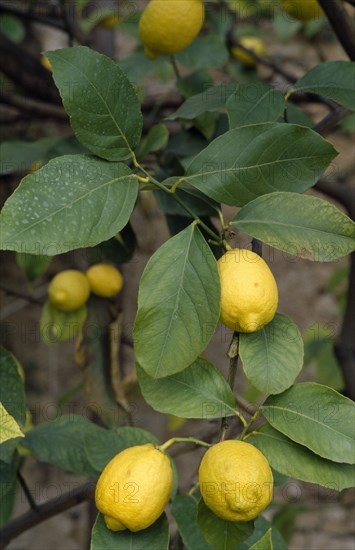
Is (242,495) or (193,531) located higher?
(242,495)

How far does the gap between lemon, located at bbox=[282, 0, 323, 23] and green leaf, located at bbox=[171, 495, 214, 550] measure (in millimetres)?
730

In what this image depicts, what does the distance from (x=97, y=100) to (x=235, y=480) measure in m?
0.38

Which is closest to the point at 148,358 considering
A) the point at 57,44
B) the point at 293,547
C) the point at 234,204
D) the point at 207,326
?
the point at 207,326

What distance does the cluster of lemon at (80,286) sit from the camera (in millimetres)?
1130

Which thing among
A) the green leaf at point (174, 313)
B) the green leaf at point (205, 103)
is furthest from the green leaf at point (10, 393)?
the green leaf at point (205, 103)

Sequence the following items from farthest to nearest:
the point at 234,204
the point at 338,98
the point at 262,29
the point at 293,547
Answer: the point at 262,29 < the point at 293,547 < the point at 338,98 < the point at 234,204

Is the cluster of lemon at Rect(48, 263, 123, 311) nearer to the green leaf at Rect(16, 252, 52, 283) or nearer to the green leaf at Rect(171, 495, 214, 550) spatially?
the green leaf at Rect(16, 252, 52, 283)

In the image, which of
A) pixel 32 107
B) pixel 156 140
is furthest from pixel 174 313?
pixel 32 107

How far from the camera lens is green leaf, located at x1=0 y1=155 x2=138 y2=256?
65cm

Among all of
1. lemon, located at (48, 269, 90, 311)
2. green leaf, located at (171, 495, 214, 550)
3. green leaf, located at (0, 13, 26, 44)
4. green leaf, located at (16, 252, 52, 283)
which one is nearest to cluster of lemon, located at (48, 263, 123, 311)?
lemon, located at (48, 269, 90, 311)

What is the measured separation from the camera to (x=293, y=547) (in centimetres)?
196

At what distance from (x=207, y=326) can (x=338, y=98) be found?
1.23ft

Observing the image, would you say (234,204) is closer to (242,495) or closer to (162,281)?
Result: (162,281)

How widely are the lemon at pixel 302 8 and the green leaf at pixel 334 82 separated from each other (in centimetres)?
21
